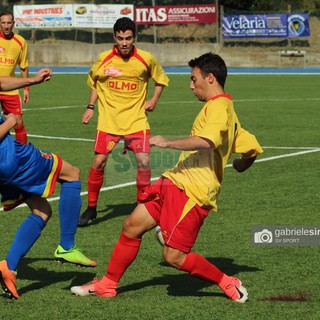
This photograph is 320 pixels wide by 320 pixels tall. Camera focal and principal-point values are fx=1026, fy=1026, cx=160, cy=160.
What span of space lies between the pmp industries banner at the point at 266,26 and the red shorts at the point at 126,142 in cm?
3493

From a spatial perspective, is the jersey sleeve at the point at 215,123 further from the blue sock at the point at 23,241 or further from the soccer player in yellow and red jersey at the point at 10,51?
the soccer player in yellow and red jersey at the point at 10,51

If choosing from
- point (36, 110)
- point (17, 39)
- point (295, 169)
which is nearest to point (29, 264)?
point (295, 169)

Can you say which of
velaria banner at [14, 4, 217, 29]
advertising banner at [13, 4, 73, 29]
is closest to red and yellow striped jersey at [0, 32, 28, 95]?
velaria banner at [14, 4, 217, 29]

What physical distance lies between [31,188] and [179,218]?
116 cm

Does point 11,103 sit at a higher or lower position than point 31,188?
→ lower

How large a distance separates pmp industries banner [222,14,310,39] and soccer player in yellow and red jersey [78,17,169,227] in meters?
34.7

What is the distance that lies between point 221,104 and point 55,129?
42.2ft

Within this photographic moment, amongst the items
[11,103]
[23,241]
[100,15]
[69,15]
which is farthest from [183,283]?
[69,15]

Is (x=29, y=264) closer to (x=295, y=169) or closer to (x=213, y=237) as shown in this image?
(x=213, y=237)

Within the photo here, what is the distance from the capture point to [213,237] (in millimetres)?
9820

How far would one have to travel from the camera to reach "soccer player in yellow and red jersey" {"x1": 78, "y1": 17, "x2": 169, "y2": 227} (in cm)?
1117

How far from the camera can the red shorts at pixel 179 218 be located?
7.29 m

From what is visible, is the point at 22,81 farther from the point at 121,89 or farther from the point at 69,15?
the point at 69,15

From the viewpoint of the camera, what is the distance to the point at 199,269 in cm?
735
